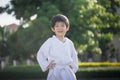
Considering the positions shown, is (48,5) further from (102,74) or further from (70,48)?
(70,48)

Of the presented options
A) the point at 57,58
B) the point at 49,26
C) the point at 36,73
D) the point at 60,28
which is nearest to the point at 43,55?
the point at 57,58

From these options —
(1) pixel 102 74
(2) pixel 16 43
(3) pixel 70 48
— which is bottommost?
(1) pixel 102 74

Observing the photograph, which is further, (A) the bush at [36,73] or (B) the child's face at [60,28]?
(A) the bush at [36,73]

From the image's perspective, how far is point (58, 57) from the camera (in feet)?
16.0

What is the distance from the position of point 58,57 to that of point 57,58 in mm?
18

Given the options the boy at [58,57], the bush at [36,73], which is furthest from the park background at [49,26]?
the boy at [58,57]

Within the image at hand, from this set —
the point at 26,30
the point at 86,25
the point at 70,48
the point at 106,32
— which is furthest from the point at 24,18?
the point at 70,48

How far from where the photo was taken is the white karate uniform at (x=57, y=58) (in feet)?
15.9

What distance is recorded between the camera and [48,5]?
18.6 meters

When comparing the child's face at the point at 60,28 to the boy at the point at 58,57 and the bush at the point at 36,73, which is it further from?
the bush at the point at 36,73

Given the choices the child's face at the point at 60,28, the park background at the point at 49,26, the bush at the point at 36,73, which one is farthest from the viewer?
the park background at the point at 49,26

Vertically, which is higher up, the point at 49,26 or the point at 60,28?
the point at 60,28

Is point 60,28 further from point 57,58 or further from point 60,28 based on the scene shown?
point 57,58

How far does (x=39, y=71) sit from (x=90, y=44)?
3.16 metres
